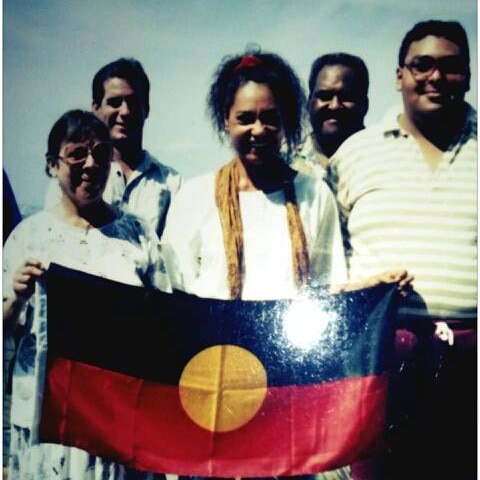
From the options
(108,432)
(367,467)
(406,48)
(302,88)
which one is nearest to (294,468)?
(367,467)

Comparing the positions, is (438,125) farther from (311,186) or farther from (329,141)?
(311,186)

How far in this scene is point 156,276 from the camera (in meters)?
2.37

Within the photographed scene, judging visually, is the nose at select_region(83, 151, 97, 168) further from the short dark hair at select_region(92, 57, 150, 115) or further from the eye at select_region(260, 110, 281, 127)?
the eye at select_region(260, 110, 281, 127)

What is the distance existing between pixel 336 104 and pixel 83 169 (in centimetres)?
99

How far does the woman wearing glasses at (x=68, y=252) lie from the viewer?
234cm

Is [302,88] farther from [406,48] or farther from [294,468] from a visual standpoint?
[294,468]

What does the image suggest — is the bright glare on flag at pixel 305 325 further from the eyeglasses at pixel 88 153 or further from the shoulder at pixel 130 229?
the eyeglasses at pixel 88 153

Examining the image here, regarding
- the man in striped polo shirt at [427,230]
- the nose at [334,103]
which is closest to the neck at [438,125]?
the man in striped polo shirt at [427,230]

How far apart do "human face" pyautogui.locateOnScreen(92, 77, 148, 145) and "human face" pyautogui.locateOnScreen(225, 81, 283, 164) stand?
0.34m

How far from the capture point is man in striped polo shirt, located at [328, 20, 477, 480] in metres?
2.36

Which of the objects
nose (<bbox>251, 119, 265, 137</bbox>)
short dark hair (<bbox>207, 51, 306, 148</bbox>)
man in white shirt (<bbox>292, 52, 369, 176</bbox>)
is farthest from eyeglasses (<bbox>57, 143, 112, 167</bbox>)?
man in white shirt (<bbox>292, 52, 369, 176</bbox>)

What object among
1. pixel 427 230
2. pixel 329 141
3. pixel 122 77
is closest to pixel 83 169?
pixel 122 77

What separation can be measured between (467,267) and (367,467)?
2.74 ft

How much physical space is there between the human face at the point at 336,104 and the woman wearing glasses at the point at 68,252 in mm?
773
